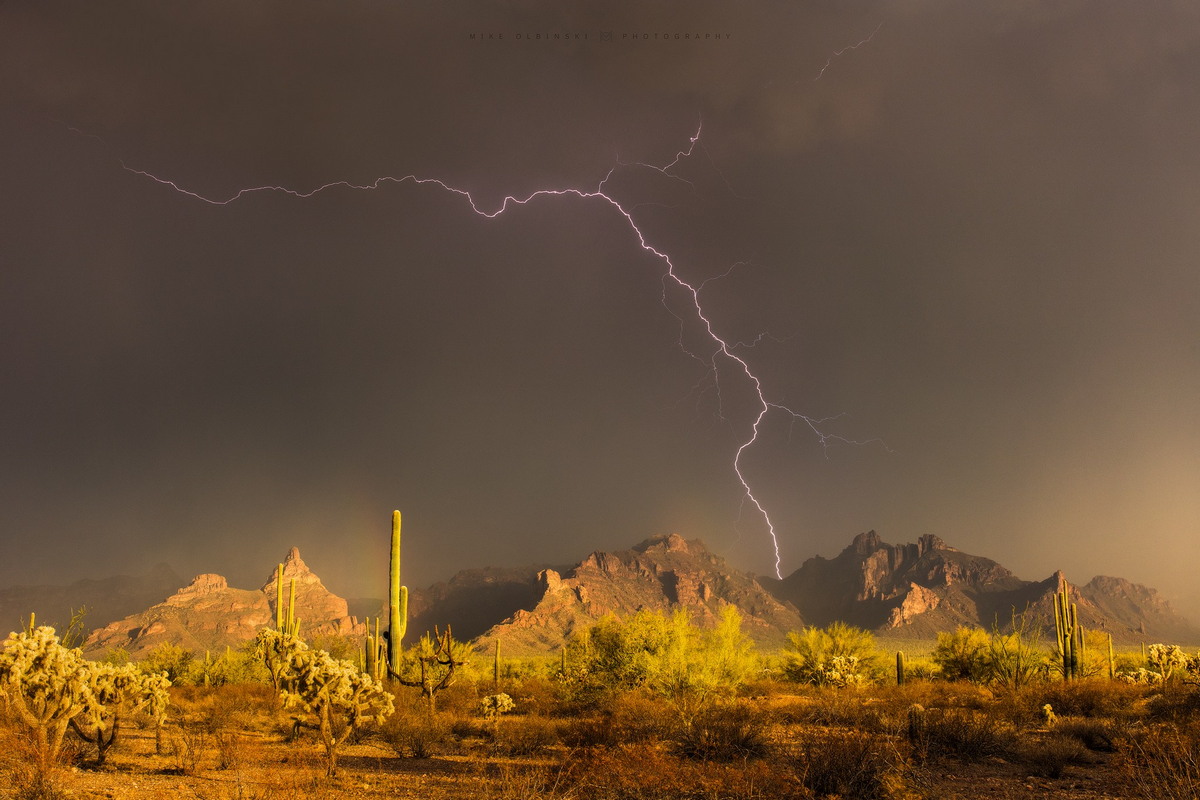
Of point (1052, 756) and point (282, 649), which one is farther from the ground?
point (282, 649)

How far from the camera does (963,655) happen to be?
32.7 metres

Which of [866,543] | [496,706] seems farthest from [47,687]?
[866,543]

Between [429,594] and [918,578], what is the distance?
112m

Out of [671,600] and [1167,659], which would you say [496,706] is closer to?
[1167,659]

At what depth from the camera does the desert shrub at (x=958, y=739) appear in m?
12.8

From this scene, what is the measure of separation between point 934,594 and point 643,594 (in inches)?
2404

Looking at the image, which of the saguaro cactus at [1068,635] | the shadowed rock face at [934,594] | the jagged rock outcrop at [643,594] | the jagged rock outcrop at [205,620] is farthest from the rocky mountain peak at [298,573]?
the saguaro cactus at [1068,635]

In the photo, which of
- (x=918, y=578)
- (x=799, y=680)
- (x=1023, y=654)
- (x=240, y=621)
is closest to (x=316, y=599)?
(x=240, y=621)

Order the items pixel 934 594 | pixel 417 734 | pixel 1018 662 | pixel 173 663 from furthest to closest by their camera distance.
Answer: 1. pixel 934 594
2. pixel 173 663
3. pixel 1018 662
4. pixel 417 734

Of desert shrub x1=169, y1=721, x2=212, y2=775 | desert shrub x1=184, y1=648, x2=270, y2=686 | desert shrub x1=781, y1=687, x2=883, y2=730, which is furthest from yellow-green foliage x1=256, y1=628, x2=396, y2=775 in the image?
desert shrub x1=184, y1=648, x2=270, y2=686

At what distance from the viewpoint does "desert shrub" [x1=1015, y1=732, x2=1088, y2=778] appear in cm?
1166

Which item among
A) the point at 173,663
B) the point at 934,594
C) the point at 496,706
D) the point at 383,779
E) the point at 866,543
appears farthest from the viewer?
the point at 866,543

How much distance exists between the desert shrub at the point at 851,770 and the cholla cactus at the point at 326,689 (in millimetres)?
8517

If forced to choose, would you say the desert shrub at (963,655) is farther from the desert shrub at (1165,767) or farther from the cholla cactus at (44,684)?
the cholla cactus at (44,684)
